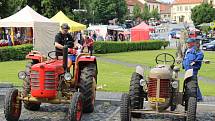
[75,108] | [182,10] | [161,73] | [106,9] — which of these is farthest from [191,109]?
[182,10]

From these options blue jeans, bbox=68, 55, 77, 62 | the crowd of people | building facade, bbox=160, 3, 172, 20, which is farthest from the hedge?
building facade, bbox=160, 3, 172, 20

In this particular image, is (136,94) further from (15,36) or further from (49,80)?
(15,36)

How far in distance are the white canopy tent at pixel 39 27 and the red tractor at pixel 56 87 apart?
15669 mm

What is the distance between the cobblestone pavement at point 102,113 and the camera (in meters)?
10.0

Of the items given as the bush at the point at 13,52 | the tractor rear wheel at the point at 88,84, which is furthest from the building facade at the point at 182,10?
the tractor rear wheel at the point at 88,84

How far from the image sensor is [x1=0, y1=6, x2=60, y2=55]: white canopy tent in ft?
86.9

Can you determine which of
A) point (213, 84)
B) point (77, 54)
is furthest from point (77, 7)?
point (77, 54)

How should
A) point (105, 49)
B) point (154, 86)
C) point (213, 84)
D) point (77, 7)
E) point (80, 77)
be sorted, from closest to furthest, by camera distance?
point (154, 86) → point (80, 77) → point (213, 84) → point (105, 49) → point (77, 7)

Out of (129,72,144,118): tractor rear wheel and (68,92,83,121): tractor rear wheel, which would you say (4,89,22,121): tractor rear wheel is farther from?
(129,72,144,118): tractor rear wheel

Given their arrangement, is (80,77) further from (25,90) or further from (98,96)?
(98,96)

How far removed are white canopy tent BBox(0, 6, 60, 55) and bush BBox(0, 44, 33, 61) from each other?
82 centimetres

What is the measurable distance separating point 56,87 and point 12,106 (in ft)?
3.11

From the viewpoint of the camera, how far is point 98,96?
12.7 m

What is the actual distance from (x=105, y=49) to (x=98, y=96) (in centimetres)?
2330
